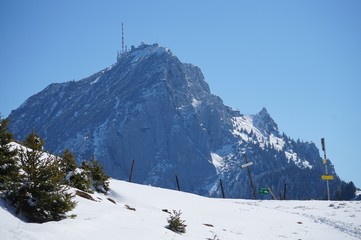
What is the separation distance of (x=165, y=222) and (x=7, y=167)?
625cm

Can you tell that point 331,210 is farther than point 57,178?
Yes

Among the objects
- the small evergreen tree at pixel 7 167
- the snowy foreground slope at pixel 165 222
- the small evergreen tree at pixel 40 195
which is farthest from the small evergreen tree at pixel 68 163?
the small evergreen tree at pixel 40 195

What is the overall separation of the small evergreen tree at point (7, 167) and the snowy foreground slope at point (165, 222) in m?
0.61

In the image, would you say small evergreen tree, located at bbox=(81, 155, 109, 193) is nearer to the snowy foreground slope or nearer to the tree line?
the snowy foreground slope

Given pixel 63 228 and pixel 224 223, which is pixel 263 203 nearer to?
pixel 224 223

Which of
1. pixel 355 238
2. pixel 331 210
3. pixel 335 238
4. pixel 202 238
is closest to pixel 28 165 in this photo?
pixel 202 238

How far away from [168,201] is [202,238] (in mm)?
8184

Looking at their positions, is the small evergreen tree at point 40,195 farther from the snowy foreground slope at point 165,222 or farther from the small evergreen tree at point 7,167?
the snowy foreground slope at point 165,222

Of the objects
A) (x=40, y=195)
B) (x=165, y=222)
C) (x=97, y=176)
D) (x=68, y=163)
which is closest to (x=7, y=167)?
(x=40, y=195)

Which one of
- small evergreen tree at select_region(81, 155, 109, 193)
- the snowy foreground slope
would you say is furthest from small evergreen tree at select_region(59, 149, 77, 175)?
the snowy foreground slope

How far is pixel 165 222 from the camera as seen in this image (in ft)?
46.3

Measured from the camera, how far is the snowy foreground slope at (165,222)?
8922 millimetres

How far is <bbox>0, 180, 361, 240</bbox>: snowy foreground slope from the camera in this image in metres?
8.92

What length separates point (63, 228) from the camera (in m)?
9.03
